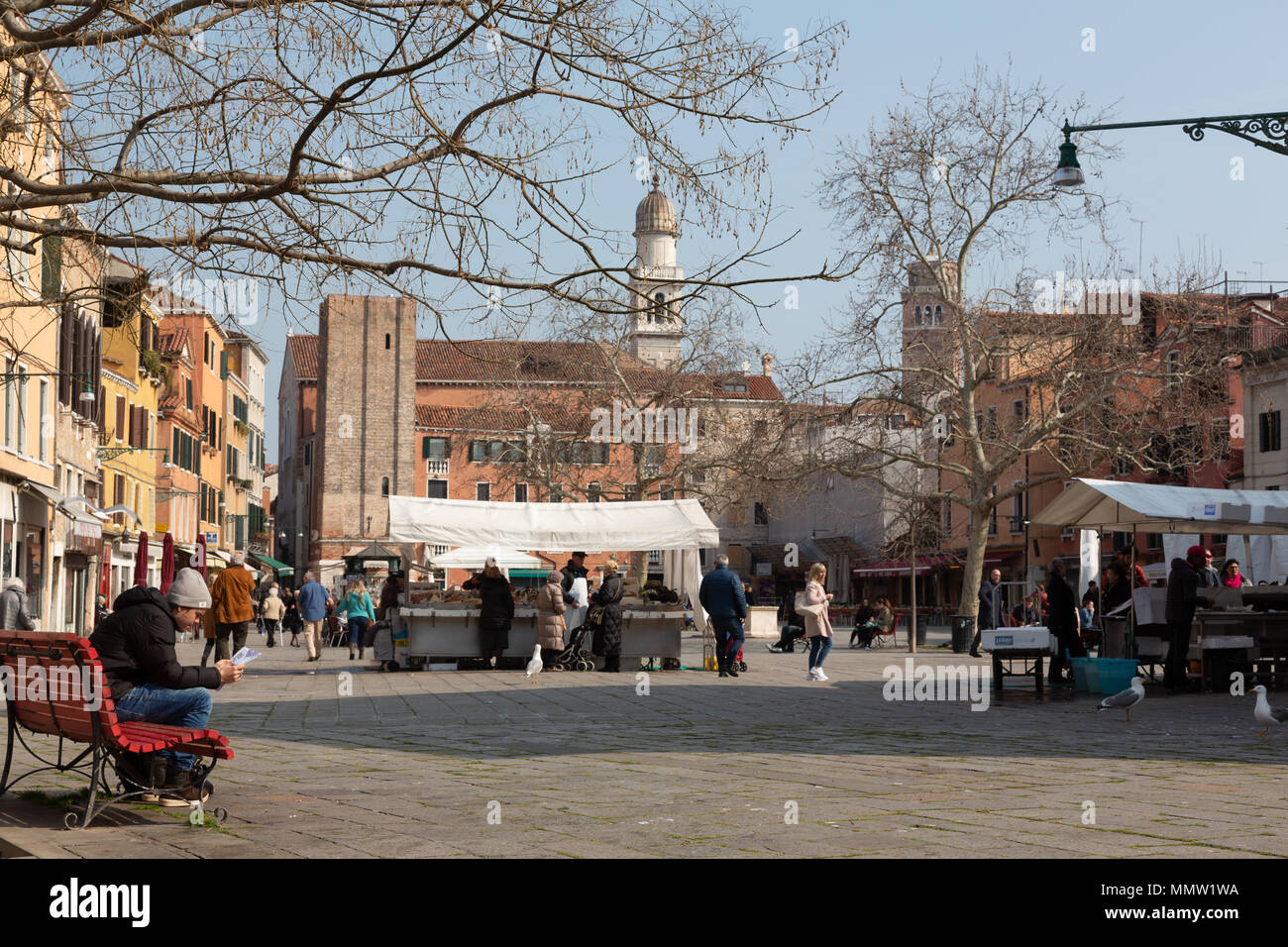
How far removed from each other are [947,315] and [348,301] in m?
30.8

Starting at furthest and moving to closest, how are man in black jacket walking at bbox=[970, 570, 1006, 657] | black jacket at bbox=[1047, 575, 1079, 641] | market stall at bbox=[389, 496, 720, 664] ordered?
man in black jacket walking at bbox=[970, 570, 1006, 657]
market stall at bbox=[389, 496, 720, 664]
black jacket at bbox=[1047, 575, 1079, 641]

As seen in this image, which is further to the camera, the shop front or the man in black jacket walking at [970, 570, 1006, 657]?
the man in black jacket walking at [970, 570, 1006, 657]

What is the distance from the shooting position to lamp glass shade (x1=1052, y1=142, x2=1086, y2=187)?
61.0 ft

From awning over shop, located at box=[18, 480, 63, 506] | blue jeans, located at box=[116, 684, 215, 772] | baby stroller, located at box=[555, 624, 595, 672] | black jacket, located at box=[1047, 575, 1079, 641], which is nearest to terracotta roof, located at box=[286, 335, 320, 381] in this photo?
awning over shop, located at box=[18, 480, 63, 506]

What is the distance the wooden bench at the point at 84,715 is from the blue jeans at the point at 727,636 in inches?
601

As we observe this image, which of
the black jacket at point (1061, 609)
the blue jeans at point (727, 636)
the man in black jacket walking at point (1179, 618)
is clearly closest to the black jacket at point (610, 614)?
the blue jeans at point (727, 636)

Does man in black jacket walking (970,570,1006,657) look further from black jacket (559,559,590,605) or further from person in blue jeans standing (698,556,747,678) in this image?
person in blue jeans standing (698,556,747,678)

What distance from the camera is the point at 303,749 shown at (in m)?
12.2

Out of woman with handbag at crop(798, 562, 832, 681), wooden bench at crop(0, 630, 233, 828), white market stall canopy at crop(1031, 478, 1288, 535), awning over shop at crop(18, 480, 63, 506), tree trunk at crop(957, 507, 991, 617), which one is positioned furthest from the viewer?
tree trunk at crop(957, 507, 991, 617)

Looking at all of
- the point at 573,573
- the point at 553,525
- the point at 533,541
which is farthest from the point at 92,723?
the point at 553,525

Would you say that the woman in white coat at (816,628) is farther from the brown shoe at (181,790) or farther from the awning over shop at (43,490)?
the awning over shop at (43,490)

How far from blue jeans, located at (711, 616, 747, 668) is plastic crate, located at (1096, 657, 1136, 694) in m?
6.50
